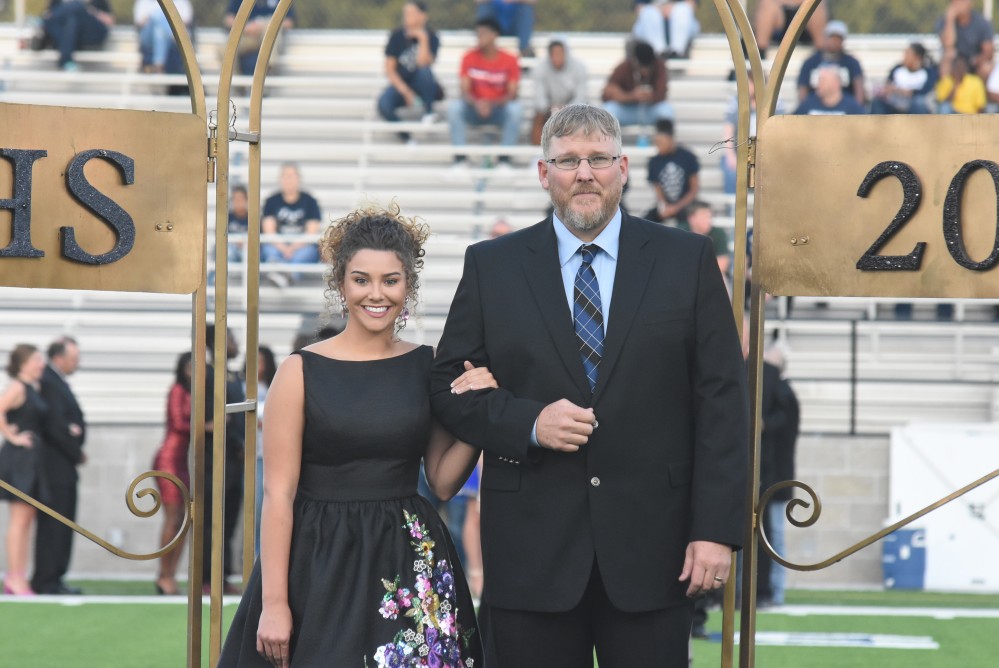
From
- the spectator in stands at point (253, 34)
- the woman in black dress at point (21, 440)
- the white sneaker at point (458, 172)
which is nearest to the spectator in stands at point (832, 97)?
the white sneaker at point (458, 172)

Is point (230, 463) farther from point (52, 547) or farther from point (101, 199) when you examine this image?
point (101, 199)

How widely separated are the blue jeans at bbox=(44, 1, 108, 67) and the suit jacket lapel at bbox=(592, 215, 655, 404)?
1164 centimetres

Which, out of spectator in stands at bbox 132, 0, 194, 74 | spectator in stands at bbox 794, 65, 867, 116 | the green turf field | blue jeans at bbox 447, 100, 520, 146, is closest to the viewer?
the green turf field

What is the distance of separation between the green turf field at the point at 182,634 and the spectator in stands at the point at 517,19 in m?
6.96

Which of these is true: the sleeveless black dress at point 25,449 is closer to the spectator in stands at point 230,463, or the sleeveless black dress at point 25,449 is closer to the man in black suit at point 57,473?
the man in black suit at point 57,473

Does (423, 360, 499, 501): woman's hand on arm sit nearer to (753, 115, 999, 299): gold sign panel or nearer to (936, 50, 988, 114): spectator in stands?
(753, 115, 999, 299): gold sign panel

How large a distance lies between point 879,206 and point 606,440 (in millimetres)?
826

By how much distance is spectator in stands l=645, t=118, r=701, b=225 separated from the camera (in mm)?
10258

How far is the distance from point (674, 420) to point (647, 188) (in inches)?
349

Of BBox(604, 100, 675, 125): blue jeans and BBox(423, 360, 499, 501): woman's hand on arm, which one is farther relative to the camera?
BBox(604, 100, 675, 125): blue jeans

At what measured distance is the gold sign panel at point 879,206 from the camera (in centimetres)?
307

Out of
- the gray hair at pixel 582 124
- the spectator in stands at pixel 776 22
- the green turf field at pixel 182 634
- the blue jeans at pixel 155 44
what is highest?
the spectator in stands at pixel 776 22

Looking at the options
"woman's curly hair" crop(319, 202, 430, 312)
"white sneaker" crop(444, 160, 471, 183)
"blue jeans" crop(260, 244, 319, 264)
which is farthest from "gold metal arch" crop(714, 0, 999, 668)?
"white sneaker" crop(444, 160, 471, 183)

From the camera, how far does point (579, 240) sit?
3059mm
